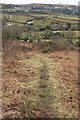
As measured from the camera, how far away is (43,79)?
8.06 meters

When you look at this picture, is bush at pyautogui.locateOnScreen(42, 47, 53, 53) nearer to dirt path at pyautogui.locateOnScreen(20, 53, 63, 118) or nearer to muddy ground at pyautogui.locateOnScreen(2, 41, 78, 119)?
muddy ground at pyautogui.locateOnScreen(2, 41, 78, 119)

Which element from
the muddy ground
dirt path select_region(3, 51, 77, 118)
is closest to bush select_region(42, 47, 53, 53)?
the muddy ground

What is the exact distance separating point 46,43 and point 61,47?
1.80 m

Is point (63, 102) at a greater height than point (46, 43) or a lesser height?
lesser

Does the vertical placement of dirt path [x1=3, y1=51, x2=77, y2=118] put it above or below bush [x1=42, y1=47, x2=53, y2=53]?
below

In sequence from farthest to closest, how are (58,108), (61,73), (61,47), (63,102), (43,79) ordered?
(61,47)
(61,73)
(43,79)
(63,102)
(58,108)

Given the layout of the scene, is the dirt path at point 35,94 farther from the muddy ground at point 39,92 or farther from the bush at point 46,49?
the bush at point 46,49

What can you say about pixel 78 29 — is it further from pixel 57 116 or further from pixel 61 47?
pixel 57 116

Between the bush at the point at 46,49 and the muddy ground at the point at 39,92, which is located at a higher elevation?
the bush at the point at 46,49

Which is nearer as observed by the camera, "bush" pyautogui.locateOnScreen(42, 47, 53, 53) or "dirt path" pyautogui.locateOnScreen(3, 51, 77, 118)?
"dirt path" pyautogui.locateOnScreen(3, 51, 77, 118)

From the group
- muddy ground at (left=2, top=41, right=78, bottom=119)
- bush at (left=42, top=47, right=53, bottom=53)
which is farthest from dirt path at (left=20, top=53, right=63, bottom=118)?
bush at (left=42, top=47, right=53, bottom=53)

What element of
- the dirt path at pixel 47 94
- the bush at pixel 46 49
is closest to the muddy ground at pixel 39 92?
the dirt path at pixel 47 94

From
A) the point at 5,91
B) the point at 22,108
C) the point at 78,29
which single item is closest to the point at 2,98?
the point at 5,91

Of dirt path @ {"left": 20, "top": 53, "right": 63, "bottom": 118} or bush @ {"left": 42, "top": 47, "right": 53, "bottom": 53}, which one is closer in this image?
dirt path @ {"left": 20, "top": 53, "right": 63, "bottom": 118}
